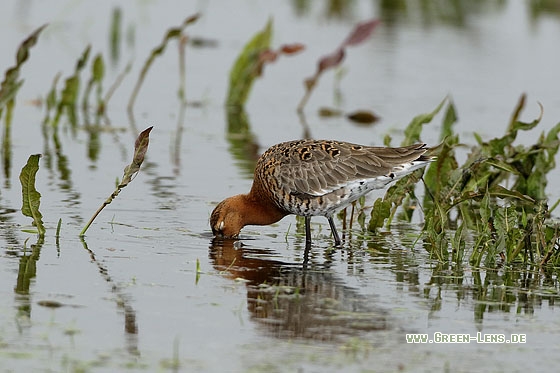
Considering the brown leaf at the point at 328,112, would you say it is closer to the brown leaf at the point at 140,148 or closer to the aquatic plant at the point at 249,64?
the aquatic plant at the point at 249,64

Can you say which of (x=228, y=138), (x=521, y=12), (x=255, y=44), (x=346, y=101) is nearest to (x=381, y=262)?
(x=228, y=138)

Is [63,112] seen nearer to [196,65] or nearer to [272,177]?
[196,65]

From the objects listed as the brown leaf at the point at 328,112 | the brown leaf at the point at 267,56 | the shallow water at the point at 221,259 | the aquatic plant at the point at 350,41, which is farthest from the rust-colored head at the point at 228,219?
the brown leaf at the point at 328,112

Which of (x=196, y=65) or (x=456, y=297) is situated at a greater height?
(x=196, y=65)

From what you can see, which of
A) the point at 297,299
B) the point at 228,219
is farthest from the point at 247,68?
the point at 297,299

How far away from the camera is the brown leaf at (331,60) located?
1505cm

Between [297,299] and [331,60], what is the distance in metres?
8.03

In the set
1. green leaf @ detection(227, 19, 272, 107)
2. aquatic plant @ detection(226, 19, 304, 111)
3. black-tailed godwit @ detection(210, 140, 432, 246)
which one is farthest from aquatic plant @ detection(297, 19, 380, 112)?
black-tailed godwit @ detection(210, 140, 432, 246)

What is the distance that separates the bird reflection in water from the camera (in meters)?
6.84

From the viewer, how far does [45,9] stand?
73.6 ft

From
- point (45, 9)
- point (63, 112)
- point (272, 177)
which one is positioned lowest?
point (272, 177)

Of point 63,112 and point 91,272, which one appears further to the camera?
point 63,112

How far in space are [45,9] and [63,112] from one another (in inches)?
307

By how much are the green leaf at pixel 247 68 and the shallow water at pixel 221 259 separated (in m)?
0.41
